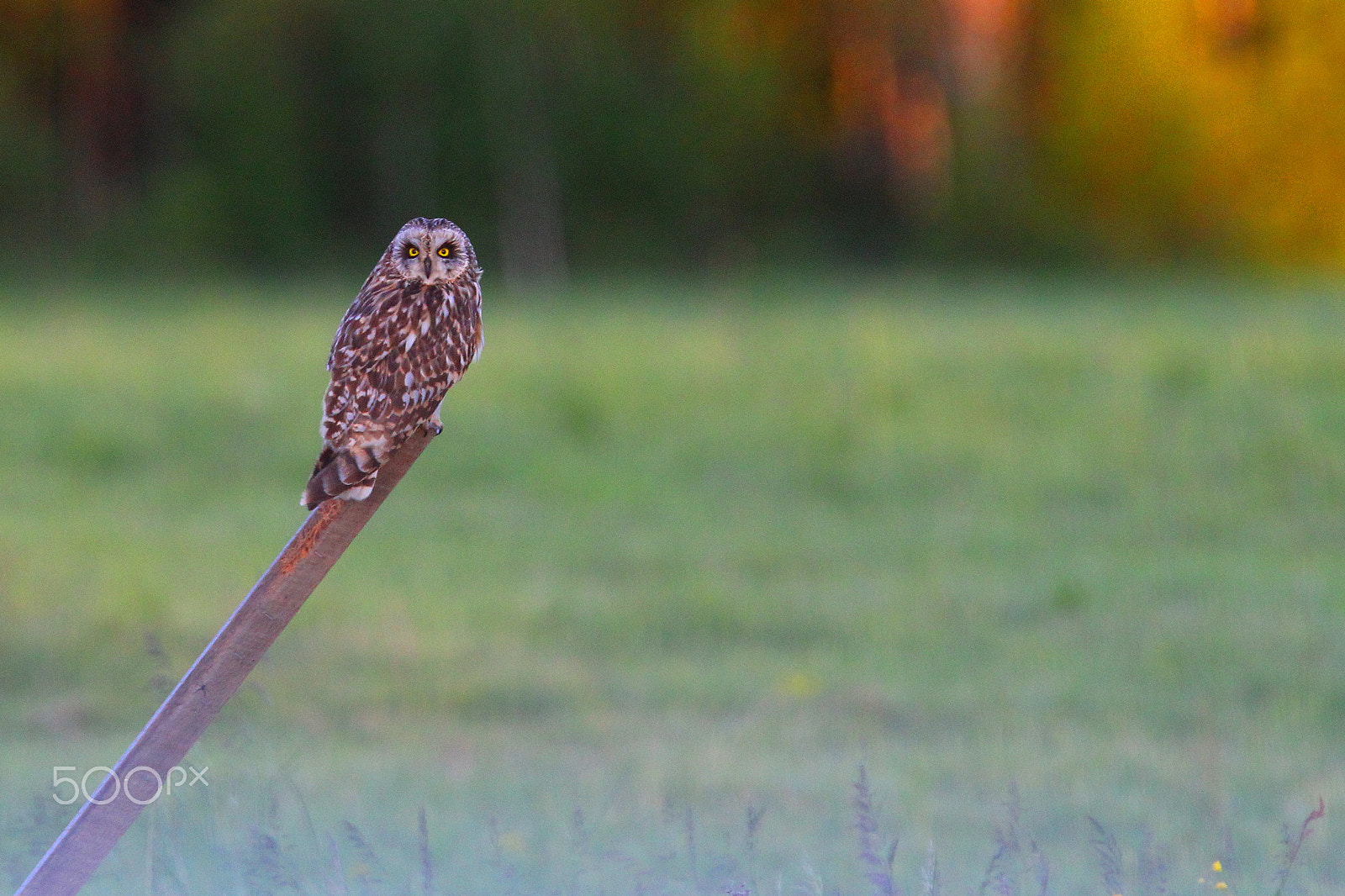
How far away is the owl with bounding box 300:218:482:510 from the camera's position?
2.72 metres

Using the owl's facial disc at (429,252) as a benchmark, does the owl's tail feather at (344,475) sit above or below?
below

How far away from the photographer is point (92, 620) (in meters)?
7.81

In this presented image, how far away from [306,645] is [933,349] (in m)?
8.33

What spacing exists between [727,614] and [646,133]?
19.9 metres

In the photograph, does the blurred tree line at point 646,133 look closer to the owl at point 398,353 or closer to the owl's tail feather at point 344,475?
the owl at point 398,353

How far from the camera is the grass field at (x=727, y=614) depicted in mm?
4707

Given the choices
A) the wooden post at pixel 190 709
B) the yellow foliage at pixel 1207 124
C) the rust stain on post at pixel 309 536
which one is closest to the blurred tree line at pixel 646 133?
the yellow foliage at pixel 1207 124

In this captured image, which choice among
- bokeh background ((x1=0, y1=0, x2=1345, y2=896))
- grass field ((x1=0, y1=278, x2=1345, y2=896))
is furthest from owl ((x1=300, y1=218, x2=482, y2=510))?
bokeh background ((x1=0, y1=0, x2=1345, y2=896))

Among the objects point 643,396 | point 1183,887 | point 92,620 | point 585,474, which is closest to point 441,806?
point 1183,887

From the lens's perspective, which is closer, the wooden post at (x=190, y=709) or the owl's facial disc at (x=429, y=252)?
the wooden post at (x=190, y=709)

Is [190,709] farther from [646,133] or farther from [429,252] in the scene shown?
[646,133]

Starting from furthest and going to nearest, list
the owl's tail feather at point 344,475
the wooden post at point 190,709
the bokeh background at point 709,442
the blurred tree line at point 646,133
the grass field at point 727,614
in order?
the blurred tree line at point 646,133, the bokeh background at point 709,442, the grass field at point 727,614, the owl's tail feather at point 344,475, the wooden post at point 190,709

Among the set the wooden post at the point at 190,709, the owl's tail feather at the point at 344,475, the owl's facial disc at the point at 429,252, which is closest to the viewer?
the wooden post at the point at 190,709

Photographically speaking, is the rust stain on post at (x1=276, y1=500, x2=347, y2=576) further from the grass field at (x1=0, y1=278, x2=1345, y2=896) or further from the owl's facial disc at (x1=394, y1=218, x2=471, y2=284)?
the grass field at (x1=0, y1=278, x2=1345, y2=896)
